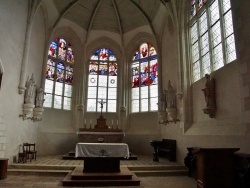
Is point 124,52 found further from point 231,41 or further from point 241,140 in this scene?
point 241,140

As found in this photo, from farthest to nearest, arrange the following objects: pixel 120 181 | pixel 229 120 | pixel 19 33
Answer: pixel 19 33 < pixel 229 120 < pixel 120 181

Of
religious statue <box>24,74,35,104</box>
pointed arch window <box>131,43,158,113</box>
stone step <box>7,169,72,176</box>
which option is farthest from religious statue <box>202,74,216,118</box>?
religious statue <box>24,74,35,104</box>

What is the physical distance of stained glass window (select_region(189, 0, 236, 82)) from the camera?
7.36m

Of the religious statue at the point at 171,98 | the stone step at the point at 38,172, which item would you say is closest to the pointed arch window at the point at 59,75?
the stone step at the point at 38,172

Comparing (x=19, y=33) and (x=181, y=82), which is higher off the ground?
(x=19, y=33)

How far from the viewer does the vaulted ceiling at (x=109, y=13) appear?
44.8 ft

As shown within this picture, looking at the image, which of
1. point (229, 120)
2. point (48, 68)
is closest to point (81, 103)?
point (48, 68)

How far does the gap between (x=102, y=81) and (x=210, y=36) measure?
8492 mm

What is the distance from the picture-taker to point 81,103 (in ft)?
46.6

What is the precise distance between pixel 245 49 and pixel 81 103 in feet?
34.3

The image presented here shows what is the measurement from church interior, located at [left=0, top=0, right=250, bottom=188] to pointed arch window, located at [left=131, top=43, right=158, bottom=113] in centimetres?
7

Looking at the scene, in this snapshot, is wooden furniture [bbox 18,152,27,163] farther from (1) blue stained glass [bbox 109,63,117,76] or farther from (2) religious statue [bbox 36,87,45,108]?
(1) blue stained glass [bbox 109,63,117,76]

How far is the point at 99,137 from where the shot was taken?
11141 millimetres

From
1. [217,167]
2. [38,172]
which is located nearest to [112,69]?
[38,172]
